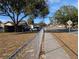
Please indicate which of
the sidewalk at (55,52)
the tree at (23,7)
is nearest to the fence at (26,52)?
the sidewalk at (55,52)

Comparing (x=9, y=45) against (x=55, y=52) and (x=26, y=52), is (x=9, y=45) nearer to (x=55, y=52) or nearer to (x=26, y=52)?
(x=55, y=52)

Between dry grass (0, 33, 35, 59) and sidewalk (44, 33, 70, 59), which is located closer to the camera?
sidewalk (44, 33, 70, 59)

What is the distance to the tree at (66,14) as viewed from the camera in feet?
344

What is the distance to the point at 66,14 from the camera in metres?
108

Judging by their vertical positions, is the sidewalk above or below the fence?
below

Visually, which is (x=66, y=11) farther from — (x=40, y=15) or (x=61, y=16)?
(x=40, y=15)

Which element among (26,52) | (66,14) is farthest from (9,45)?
(66,14)

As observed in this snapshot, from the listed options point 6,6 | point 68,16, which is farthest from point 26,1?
point 68,16

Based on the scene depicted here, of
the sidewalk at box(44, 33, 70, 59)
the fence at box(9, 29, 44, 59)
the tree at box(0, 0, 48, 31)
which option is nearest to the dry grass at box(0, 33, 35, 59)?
the sidewalk at box(44, 33, 70, 59)

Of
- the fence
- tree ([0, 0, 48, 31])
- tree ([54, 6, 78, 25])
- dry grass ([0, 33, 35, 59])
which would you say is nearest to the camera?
the fence

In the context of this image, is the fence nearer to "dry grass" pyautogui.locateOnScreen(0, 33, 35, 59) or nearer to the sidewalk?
the sidewalk

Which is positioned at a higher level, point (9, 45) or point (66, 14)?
point (66, 14)

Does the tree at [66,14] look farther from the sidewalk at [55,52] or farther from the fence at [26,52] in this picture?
the fence at [26,52]

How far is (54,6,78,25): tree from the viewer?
105 m
